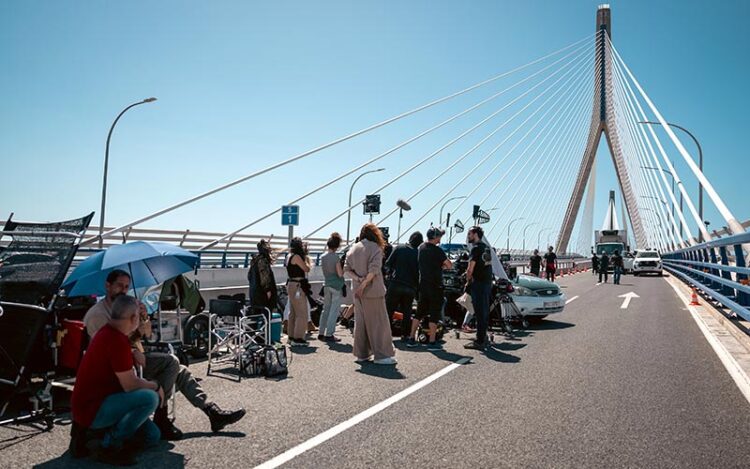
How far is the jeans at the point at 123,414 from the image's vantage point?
4.05m

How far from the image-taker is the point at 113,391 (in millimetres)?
4125

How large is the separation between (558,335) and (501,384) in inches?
171

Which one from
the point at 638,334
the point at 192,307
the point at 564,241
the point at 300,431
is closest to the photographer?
the point at 300,431

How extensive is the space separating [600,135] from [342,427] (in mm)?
50034

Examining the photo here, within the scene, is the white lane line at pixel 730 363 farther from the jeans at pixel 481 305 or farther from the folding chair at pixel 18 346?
the folding chair at pixel 18 346

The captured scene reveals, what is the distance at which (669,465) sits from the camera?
3.83 metres

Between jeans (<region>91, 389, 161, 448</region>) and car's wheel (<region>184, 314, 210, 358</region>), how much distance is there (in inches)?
166

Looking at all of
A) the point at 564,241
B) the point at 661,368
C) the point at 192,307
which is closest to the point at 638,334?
the point at 661,368

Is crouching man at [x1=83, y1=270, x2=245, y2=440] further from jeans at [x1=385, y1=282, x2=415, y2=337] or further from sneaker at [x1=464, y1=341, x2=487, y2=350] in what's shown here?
sneaker at [x1=464, y1=341, x2=487, y2=350]

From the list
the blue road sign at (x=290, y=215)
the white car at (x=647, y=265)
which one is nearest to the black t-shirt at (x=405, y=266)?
the blue road sign at (x=290, y=215)

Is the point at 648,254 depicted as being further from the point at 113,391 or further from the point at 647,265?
the point at 113,391

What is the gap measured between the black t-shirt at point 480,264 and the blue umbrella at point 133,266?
4405 millimetres

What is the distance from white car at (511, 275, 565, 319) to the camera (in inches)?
471

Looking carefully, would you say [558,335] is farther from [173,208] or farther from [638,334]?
[173,208]
